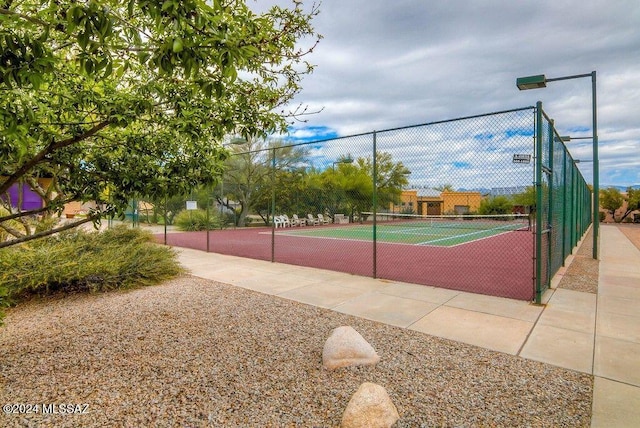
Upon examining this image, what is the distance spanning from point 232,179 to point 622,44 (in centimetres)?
1736

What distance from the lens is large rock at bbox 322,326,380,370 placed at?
3.05 meters

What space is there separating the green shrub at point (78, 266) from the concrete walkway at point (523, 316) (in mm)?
1063

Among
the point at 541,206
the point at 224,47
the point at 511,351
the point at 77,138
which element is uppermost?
the point at 224,47

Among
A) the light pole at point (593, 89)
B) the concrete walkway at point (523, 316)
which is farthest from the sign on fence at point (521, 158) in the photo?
the light pole at point (593, 89)

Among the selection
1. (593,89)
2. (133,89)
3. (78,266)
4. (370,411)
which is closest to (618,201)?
(593,89)

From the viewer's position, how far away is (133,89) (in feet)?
8.52

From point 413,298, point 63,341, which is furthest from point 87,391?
point 413,298

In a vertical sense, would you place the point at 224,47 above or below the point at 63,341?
above

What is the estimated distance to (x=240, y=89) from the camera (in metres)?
2.81

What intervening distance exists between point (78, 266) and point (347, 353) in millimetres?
4488

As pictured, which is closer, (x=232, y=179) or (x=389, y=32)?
(x=389, y=32)

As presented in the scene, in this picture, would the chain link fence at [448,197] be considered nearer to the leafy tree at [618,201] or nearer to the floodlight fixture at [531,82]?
the floodlight fixture at [531,82]

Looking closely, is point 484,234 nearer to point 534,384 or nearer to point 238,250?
point 238,250

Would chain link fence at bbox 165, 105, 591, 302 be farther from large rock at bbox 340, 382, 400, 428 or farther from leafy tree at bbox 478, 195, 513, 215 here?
large rock at bbox 340, 382, 400, 428
